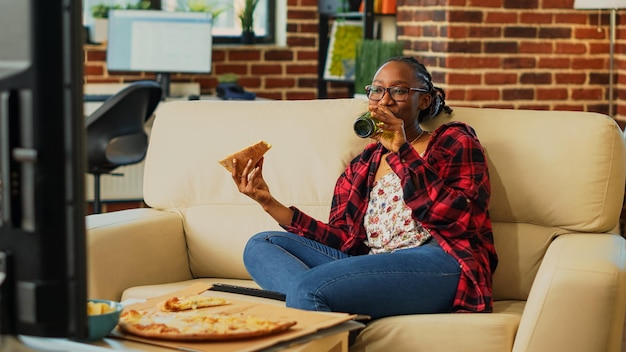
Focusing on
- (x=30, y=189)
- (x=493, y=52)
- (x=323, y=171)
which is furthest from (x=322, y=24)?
(x=30, y=189)

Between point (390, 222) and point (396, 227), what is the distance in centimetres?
2

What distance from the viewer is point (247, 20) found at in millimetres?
6168

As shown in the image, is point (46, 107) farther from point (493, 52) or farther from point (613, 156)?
point (493, 52)

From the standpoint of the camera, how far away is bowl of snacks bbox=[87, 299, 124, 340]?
70.7 inches

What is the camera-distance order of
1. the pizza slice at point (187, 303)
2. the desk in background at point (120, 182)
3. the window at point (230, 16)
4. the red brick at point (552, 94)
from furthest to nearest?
the window at point (230, 16)
the desk in background at point (120, 182)
the red brick at point (552, 94)
the pizza slice at point (187, 303)

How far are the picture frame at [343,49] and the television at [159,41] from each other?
0.80m

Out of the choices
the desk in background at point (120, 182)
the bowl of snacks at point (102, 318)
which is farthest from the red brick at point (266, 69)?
the bowl of snacks at point (102, 318)

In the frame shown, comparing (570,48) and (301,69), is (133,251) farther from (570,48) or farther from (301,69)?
(301,69)

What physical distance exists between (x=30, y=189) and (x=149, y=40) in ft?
15.3

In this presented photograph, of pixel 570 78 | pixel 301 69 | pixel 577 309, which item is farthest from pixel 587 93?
pixel 577 309

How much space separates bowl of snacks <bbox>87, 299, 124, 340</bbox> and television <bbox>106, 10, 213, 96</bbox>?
370 cm

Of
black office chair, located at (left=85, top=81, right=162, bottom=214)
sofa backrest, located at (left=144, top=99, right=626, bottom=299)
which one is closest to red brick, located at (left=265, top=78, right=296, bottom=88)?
black office chair, located at (left=85, top=81, right=162, bottom=214)

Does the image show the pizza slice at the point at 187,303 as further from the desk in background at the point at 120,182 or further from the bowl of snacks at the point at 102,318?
the desk in background at the point at 120,182

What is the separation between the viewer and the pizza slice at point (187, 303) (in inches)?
80.8
